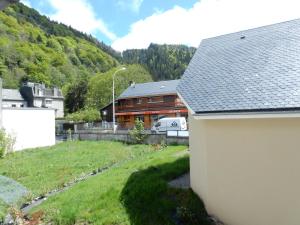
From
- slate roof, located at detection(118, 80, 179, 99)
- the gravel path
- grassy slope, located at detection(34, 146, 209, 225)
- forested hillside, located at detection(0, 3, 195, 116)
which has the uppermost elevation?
forested hillside, located at detection(0, 3, 195, 116)

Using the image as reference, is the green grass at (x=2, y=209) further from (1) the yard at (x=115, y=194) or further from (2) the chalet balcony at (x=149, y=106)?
(2) the chalet balcony at (x=149, y=106)

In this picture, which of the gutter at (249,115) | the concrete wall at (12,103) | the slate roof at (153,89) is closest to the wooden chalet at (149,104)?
the slate roof at (153,89)

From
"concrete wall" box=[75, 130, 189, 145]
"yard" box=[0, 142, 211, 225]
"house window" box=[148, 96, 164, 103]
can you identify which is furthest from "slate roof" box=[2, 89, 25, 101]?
"yard" box=[0, 142, 211, 225]

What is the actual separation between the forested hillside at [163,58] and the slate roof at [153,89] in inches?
2023

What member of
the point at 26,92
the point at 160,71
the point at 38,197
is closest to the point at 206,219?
the point at 38,197

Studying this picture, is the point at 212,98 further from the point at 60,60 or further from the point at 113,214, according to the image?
the point at 60,60

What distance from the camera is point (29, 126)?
30859mm

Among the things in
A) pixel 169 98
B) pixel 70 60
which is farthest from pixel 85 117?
pixel 70 60

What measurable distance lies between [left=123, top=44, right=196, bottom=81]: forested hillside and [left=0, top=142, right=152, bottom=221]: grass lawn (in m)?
83.9

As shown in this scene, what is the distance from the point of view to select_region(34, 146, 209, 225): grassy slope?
9.96m

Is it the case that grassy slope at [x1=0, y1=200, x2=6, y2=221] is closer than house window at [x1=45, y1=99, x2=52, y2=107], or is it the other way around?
grassy slope at [x1=0, y1=200, x2=6, y2=221]

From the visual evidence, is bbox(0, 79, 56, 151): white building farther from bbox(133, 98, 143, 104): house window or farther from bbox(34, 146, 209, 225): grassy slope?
bbox(133, 98, 143, 104): house window

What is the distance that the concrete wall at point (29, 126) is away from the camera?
29.0 m

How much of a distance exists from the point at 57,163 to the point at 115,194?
398 inches
